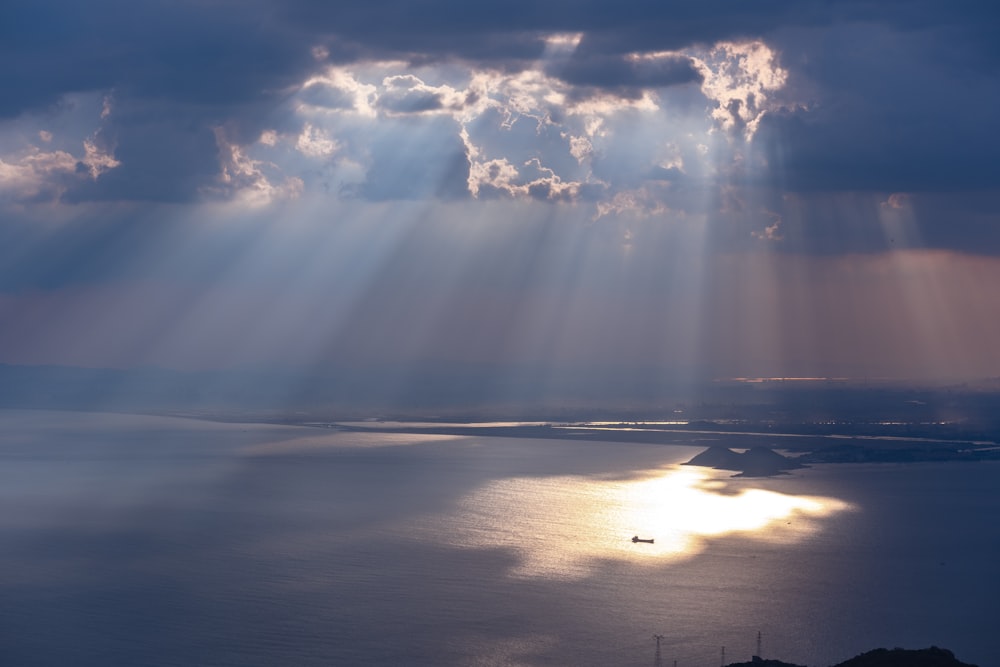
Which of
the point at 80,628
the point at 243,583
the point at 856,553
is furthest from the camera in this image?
the point at 856,553

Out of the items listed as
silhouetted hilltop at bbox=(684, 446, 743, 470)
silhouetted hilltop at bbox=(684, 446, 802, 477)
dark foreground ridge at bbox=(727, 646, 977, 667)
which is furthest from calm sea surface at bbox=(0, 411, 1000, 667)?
silhouetted hilltop at bbox=(684, 446, 743, 470)

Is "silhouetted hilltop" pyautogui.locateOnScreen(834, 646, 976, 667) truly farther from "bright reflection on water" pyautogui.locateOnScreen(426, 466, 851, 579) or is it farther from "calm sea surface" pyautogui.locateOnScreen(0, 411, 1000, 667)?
"bright reflection on water" pyautogui.locateOnScreen(426, 466, 851, 579)

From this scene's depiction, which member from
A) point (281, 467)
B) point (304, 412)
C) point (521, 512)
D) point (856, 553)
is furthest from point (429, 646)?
point (304, 412)

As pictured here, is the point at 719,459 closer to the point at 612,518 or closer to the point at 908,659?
the point at 612,518

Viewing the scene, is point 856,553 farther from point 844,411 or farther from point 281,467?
point 844,411

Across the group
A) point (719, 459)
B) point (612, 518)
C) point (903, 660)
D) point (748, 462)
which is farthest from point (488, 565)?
point (719, 459)

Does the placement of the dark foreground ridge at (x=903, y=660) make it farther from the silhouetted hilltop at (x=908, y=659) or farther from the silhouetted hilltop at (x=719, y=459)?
the silhouetted hilltop at (x=719, y=459)
